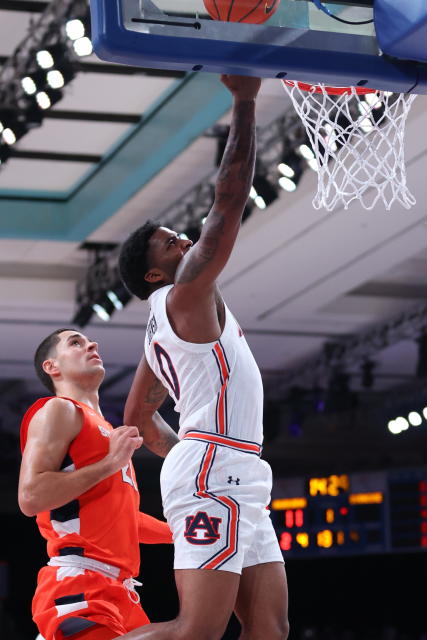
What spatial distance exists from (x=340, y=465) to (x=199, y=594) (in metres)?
15.5

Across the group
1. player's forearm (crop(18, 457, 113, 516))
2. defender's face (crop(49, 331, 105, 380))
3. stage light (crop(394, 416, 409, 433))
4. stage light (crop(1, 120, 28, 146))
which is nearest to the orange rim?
defender's face (crop(49, 331, 105, 380))

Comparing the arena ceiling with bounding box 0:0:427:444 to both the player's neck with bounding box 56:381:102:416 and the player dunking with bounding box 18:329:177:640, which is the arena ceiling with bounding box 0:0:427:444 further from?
the player dunking with bounding box 18:329:177:640

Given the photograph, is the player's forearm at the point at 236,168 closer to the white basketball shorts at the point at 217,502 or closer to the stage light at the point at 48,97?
the white basketball shorts at the point at 217,502

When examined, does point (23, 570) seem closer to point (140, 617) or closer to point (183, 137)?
point (183, 137)

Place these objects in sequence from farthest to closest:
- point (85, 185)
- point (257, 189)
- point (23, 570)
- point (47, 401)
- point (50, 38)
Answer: point (23, 570) → point (85, 185) → point (257, 189) → point (50, 38) → point (47, 401)

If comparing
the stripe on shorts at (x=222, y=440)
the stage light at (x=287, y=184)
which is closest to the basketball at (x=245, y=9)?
the stripe on shorts at (x=222, y=440)

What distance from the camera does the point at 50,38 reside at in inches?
309

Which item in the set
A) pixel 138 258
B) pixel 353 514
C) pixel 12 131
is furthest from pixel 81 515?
pixel 353 514

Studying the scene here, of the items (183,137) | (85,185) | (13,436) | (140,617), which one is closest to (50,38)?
(183,137)

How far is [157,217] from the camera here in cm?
1084

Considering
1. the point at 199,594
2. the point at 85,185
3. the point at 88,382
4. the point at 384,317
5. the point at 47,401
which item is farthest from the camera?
the point at 384,317

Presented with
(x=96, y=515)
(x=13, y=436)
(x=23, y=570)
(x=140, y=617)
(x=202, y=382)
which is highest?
(x=13, y=436)

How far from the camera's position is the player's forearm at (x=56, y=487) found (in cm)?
433

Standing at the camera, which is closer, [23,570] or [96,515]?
[96,515]
